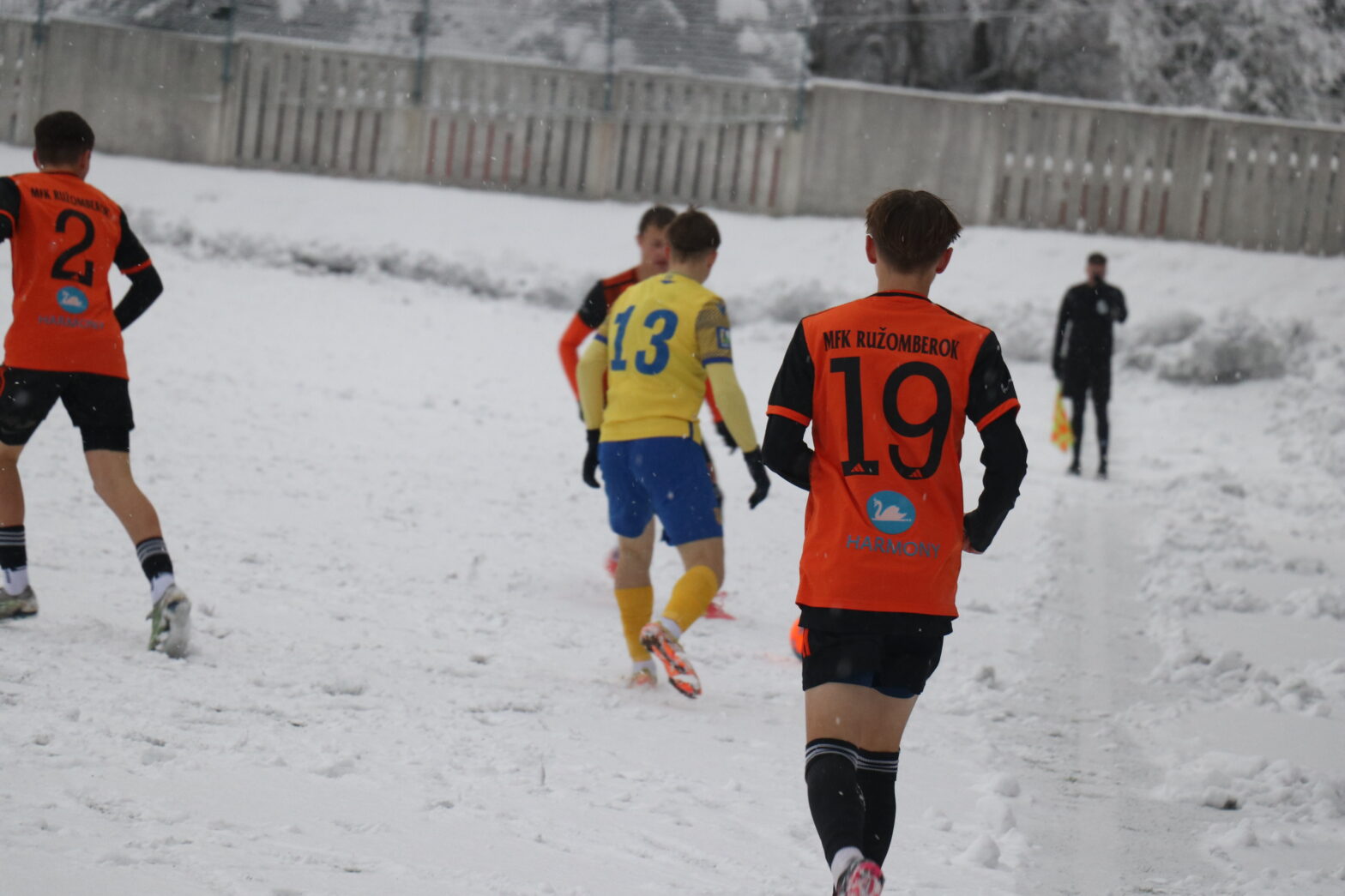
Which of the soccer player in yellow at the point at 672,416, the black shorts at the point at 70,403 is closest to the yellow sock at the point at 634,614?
the soccer player in yellow at the point at 672,416

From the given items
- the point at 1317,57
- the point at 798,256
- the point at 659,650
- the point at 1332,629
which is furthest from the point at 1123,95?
the point at 659,650

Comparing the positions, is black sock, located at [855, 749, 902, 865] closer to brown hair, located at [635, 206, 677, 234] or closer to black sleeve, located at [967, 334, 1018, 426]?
black sleeve, located at [967, 334, 1018, 426]

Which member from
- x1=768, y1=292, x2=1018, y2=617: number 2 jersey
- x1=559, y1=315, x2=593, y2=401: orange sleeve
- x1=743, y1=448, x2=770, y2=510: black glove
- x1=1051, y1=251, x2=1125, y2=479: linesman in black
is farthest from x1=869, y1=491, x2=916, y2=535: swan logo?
x1=1051, y1=251, x2=1125, y2=479: linesman in black

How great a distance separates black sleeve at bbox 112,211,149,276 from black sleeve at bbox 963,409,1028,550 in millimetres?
3430

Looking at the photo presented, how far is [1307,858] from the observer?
4.10m

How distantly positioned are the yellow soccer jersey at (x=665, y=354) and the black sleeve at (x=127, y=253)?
1.79 meters

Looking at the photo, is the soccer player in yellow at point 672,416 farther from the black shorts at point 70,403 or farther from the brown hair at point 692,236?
the black shorts at point 70,403

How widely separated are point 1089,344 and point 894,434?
9717 millimetres

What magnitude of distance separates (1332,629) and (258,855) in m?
5.86

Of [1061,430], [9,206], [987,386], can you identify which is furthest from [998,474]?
[1061,430]

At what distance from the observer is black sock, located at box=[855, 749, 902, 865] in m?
3.29

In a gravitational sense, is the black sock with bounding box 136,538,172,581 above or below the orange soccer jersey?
below

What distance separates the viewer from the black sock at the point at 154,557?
513 cm

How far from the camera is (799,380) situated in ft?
10.7
